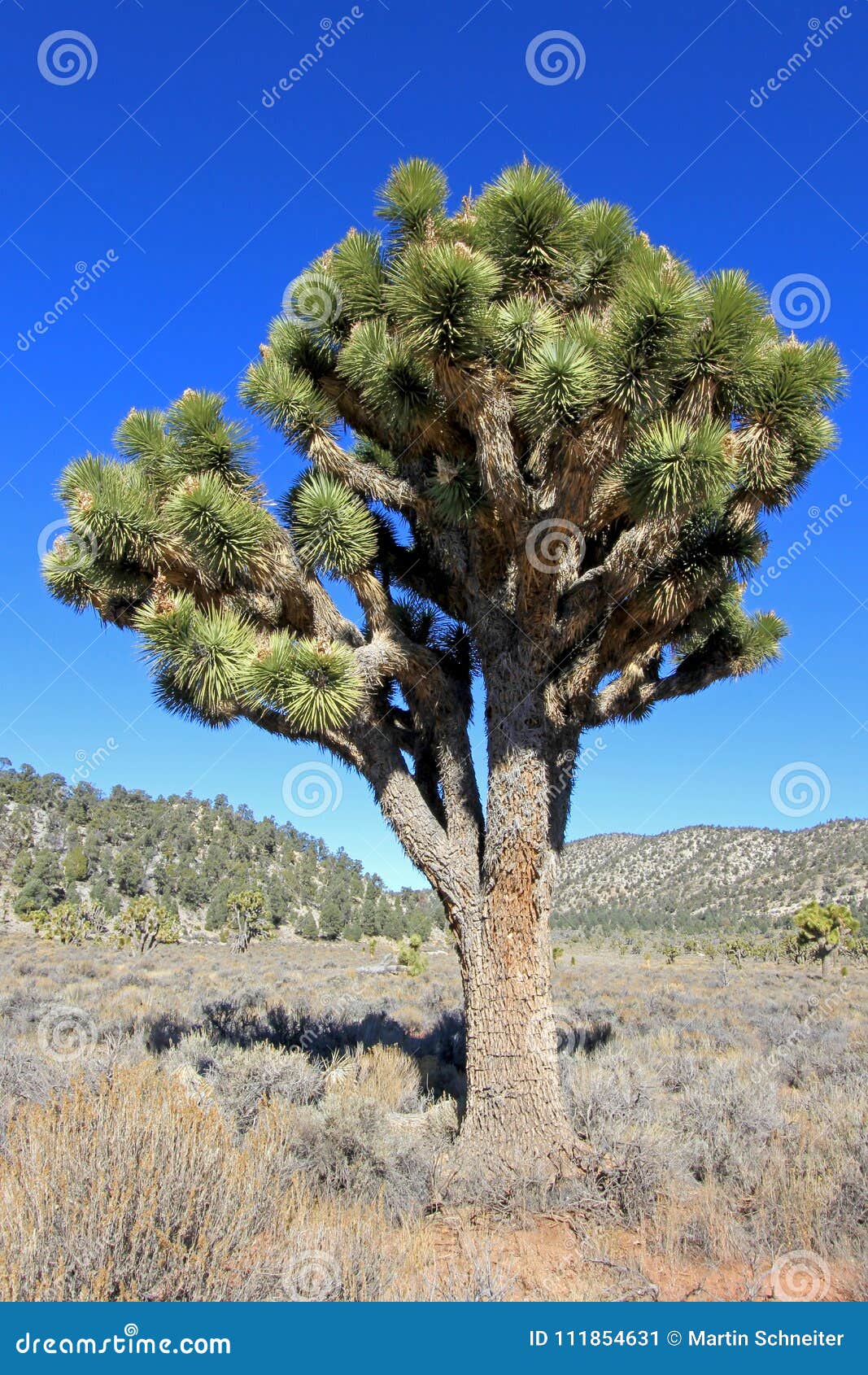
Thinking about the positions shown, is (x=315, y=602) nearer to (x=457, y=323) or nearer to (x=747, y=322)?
(x=457, y=323)

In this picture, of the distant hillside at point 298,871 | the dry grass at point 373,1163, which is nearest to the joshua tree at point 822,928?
the distant hillside at point 298,871

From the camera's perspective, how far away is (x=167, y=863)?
144ft

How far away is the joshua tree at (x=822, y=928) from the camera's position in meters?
23.8

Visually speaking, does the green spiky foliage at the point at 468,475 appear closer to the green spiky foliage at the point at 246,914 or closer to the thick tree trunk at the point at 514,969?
the thick tree trunk at the point at 514,969

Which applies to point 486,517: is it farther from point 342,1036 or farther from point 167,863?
point 167,863

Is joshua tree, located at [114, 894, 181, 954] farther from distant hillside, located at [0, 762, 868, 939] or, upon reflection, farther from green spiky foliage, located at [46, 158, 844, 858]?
green spiky foliage, located at [46, 158, 844, 858]

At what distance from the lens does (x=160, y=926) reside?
27500 millimetres

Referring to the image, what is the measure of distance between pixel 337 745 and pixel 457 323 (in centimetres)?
326

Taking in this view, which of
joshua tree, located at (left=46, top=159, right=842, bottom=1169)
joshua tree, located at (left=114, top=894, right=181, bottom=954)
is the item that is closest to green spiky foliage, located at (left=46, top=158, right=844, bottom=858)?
joshua tree, located at (left=46, top=159, right=842, bottom=1169)

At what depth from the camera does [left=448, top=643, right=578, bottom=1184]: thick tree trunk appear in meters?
5.20

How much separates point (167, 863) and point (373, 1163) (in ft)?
139

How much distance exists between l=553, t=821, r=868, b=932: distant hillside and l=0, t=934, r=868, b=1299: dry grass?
27731 mm

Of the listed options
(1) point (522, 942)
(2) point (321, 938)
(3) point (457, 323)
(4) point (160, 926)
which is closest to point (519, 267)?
(3) point (457, 323)

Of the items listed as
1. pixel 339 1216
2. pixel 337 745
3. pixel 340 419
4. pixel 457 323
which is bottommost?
pixel 339 1216
